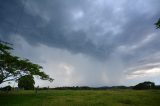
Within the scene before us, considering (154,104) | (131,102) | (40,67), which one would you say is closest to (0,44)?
(40,67)

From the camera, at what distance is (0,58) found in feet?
146

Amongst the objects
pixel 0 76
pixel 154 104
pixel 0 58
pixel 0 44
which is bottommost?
pixel 154 104

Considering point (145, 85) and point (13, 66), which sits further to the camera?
point (145, 85)

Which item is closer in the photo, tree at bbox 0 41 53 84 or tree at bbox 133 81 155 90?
tree at bbox 0 41 53 84

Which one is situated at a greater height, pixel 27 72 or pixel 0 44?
pixel 0 44

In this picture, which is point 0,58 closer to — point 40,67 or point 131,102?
point 40,67

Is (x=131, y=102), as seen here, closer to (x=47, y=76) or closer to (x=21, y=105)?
(x=21, y=105)

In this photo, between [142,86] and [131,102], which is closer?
[131,102]

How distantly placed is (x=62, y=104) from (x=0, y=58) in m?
19.3

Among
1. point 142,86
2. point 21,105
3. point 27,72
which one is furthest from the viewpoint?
point 142,86

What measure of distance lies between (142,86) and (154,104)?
59.5m

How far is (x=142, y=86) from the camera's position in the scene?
89438mm

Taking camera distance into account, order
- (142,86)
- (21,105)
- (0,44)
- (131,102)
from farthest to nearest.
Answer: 1. (142,86)
2. (0,44)
3. (131,102)
4. (21,105)

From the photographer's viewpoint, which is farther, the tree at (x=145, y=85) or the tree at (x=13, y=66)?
the tree at (x=145, y=85)
